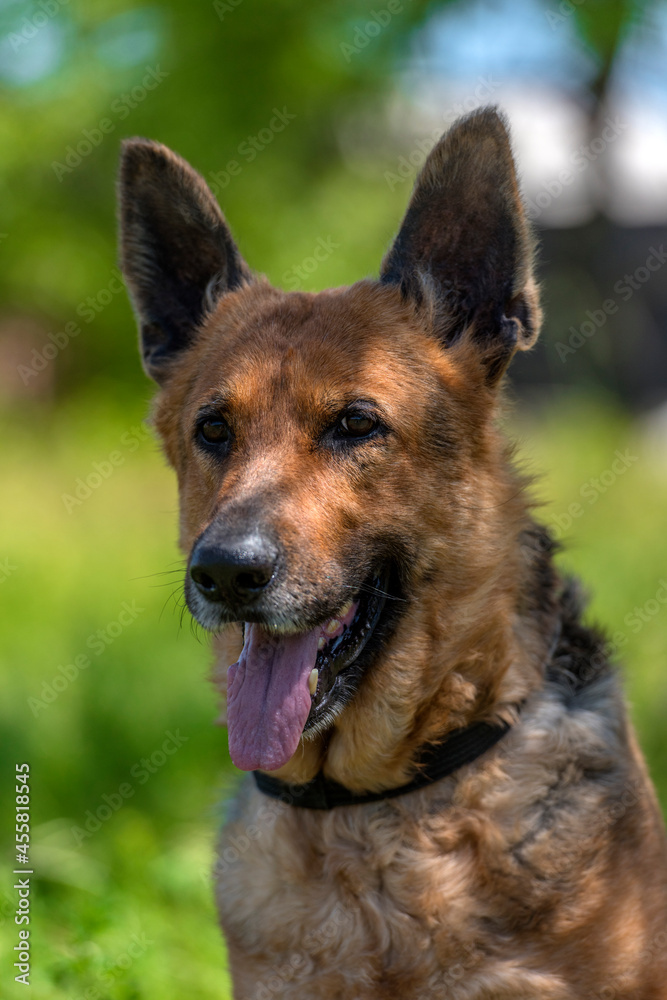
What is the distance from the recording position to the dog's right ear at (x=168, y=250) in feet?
11.3

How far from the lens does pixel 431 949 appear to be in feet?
8.93

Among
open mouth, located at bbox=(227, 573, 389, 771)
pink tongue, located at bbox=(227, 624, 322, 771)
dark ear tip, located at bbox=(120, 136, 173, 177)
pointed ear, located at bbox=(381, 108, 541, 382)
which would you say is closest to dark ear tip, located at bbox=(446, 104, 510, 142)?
pointed ear, located at bbox=(381, 108, 541, 382)

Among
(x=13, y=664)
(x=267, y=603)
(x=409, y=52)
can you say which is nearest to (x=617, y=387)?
(x=409, y=52)

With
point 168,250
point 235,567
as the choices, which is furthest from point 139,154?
point 235,567

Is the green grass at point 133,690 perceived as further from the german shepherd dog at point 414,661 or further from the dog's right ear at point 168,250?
the dog's right ear at point 168,250

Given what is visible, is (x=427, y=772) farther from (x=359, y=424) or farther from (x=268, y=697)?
(x=359, y=424)

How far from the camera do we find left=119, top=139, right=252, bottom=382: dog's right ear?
344cm

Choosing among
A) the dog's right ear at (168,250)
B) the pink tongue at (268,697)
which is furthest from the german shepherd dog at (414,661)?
the dog's right ear at (168,250)

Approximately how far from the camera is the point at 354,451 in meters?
2.89

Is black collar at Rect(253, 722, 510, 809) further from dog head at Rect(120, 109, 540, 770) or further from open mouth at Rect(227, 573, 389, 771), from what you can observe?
open mouth at Rect(227, 573, 389, 771)

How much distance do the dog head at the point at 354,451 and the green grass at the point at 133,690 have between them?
45cm

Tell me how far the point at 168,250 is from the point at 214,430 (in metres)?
0.91

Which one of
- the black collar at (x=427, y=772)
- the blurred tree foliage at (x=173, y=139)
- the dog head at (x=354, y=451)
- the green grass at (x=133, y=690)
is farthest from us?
the blurred tree foliage at (x=173, y=139)

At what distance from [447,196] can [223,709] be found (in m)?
1.85
